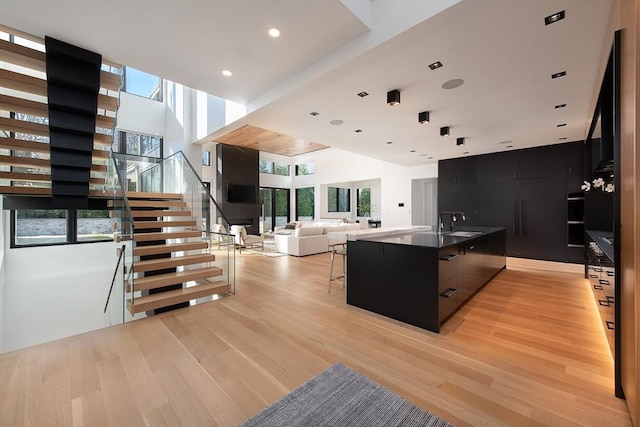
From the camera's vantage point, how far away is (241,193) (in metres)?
10.1

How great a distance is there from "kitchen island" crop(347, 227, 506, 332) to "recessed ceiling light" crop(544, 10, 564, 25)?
2.12 metres

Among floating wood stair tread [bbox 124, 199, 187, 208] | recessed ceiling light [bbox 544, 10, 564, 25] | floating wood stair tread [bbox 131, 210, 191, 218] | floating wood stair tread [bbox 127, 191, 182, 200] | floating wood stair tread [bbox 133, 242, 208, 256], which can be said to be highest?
recessed ceiling light [bbox 544, 10, 564, 25]

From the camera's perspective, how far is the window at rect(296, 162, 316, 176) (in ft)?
42.3

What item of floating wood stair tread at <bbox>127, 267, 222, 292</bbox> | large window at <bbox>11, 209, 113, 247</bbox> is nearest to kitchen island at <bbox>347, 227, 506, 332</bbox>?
floating wood stair tread at <bbox>127, 267, 222, 292</bbox>

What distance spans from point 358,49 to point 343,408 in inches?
119

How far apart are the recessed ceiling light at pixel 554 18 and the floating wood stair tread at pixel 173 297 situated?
15.4 ft

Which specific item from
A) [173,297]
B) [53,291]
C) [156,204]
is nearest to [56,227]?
[53,291]

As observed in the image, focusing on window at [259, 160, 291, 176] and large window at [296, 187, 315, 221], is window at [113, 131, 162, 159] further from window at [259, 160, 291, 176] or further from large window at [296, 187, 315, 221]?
large window at [296, 187, 315, 221]

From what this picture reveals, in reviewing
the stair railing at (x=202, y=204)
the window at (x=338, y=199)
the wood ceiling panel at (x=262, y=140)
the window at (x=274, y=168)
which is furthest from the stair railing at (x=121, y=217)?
the window at (x=338, y=199)

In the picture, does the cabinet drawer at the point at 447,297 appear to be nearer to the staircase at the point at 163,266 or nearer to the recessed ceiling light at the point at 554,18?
the recessed ceiling light at the point at 554,18

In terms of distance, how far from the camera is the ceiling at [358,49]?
7.26 ft

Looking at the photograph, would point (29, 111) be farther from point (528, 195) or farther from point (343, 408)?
point (528, 195)

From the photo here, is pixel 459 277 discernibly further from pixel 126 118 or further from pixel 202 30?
pixel 126 118

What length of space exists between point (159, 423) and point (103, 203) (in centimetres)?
510
